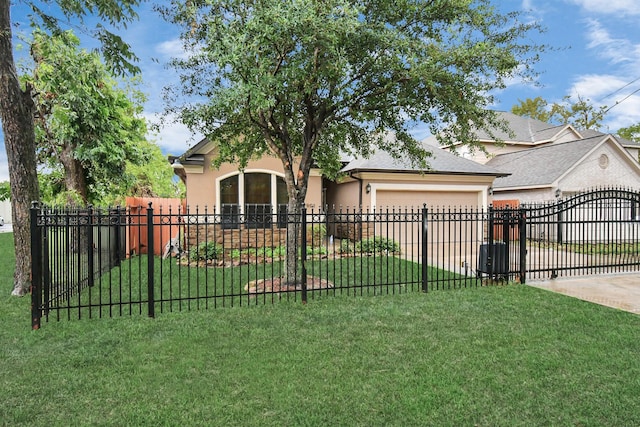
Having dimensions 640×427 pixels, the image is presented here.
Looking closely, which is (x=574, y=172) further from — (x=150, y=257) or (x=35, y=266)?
(x=35, y=266)

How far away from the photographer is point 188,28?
7.43m

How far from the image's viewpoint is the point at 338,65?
6.30 m

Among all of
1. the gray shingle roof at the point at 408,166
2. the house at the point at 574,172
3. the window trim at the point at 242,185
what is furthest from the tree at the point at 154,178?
the house at the point at 574,172

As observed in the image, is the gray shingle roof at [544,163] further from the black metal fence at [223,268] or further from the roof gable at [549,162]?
the black metal fence at [223,268]

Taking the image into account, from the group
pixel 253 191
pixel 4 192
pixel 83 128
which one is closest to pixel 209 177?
pixel 253 191

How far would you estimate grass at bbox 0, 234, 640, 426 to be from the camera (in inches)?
125

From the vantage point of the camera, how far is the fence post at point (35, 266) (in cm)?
519

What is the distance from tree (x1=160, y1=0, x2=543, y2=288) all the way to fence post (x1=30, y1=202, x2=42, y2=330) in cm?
312

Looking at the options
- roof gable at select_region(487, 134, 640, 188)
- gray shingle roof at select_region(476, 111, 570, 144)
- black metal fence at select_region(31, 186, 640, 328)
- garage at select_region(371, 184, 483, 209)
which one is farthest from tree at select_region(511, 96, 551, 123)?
black metal fence at select_region(31, 186, 640, 328)

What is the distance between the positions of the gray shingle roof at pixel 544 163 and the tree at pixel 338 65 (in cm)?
1168

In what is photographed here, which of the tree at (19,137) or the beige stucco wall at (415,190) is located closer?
the tree at (19,137)

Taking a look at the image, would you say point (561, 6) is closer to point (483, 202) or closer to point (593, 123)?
point (483, 202)

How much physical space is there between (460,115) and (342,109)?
235 centimetres

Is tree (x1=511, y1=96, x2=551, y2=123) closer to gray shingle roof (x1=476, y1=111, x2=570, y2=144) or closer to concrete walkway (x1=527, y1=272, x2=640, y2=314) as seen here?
gray shingle roof (x1=476, y1=111, x2=570, y2=144)
